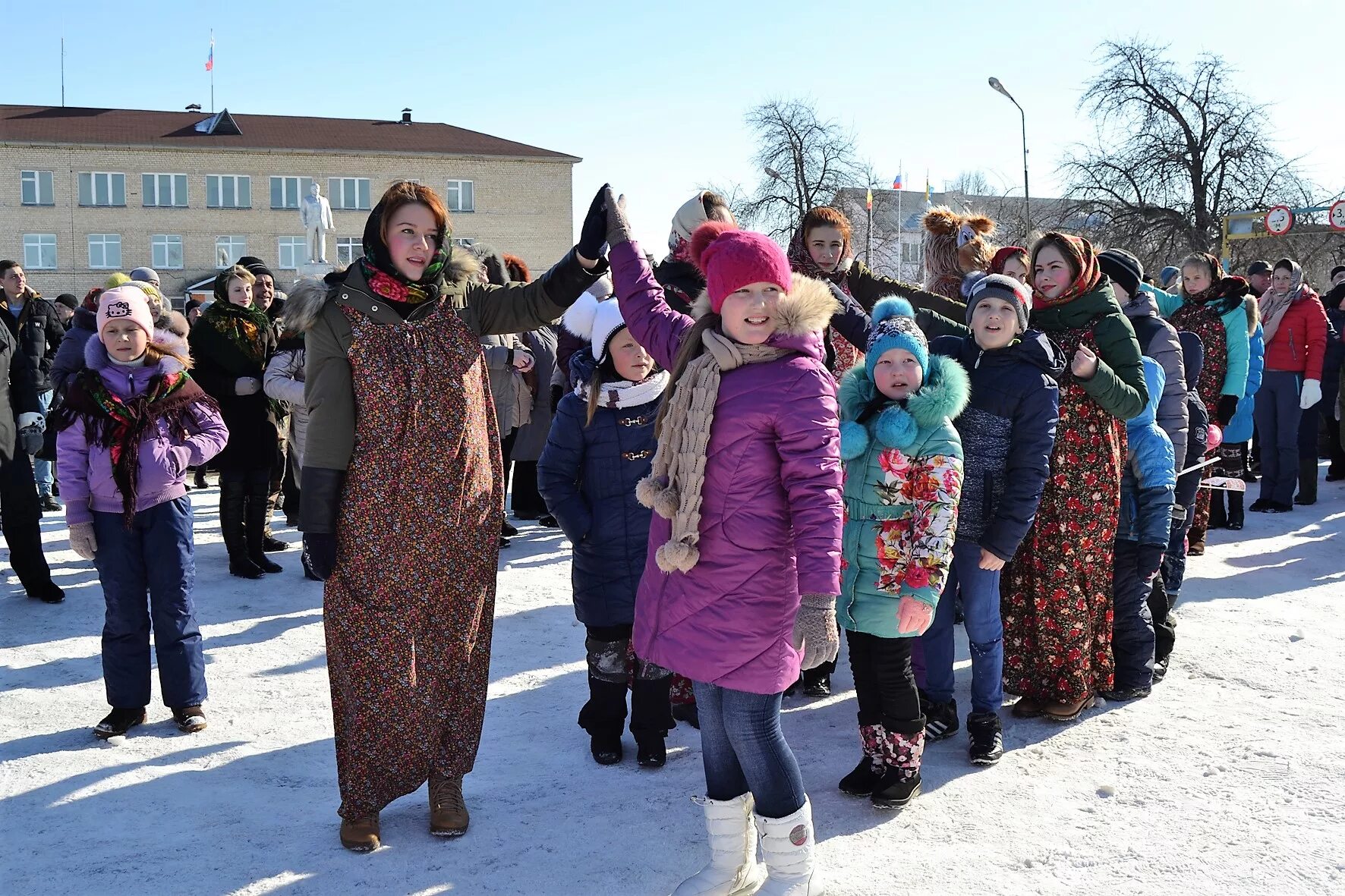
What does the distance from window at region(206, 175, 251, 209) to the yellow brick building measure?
0.22ft

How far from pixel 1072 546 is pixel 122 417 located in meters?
4.10

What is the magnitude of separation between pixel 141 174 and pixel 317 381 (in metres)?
53.8

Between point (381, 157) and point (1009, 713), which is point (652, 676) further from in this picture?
point (381, 157)

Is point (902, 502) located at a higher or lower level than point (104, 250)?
lower

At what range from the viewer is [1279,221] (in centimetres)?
2270

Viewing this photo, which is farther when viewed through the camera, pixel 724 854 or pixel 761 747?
pixel 724 854

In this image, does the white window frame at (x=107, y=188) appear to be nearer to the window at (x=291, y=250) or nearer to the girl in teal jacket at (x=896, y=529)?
the window at (x=291, y=250)

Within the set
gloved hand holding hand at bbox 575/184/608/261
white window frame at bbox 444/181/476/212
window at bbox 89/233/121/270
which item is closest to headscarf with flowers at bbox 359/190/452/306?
gloved hand holding hand at bbox 575/184/608/261

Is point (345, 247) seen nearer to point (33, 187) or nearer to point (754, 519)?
point (33, 187)

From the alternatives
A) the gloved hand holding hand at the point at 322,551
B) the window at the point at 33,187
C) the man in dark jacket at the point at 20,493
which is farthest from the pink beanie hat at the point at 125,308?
the window at the point at 33,187

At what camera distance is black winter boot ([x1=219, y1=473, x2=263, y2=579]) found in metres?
7.07

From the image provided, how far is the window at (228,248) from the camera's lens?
50.6 m

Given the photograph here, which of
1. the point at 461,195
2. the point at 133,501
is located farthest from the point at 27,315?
the point at 461,195

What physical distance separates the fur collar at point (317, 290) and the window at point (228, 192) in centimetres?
5225
